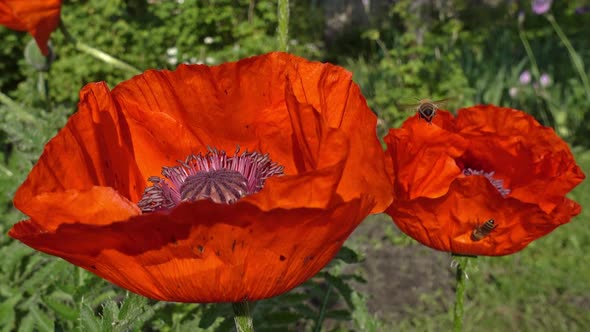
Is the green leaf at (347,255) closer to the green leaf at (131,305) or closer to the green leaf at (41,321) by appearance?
the green leaf at (131,305)

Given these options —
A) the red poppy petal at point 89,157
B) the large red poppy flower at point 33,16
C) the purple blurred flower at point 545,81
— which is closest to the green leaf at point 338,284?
the red poppy petal at point 89,157

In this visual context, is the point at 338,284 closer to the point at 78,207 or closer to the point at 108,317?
the point at 108,317

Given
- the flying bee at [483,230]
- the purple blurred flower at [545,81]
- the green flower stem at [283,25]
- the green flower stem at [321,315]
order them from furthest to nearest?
the purple blurred flower at [545,81] < the green flower stem at [321,315] < the green flower stem at [283,25] < the flying bee at [483,230]

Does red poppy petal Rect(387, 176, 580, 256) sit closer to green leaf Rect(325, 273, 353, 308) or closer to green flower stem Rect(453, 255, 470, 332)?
green flower stem Rect(453, 255, 470, 332)

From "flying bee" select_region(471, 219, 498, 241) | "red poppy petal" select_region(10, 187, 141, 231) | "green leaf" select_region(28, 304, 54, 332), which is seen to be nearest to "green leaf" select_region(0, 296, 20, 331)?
"green leaf" select_region(28, 304, 54, 332)

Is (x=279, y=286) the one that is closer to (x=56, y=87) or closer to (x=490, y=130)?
(x=490, y=130)

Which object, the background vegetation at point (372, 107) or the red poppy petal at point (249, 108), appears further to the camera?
the background vegetation at point (372, 107)
